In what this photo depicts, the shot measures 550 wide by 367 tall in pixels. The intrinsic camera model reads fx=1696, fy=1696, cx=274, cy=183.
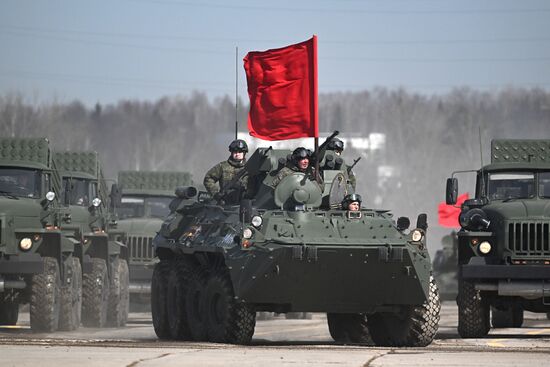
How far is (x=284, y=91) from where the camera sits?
2219 centimetres

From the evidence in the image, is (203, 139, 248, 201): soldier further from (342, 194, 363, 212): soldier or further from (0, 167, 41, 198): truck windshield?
(0, 167, 41, 198): truck windshield

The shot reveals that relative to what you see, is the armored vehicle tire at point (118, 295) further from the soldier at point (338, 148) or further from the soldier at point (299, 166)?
the soldier at point (299, 166)

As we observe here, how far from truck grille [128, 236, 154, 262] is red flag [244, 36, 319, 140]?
10.1 metres

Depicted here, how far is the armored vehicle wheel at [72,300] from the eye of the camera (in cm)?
2514

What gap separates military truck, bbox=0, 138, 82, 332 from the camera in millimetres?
23578

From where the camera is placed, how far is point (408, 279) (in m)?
18.7

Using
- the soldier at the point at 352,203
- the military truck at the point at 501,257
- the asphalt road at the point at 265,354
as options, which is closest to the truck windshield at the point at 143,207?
the military truck at the point at 501,257

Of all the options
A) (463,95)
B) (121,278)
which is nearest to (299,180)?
(121,278)

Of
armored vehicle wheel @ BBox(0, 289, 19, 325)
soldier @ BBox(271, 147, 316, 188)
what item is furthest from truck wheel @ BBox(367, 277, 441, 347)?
armored vehicle wheel @ BBox(0, 289, 19, 325)

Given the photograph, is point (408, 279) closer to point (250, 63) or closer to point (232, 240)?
point (232, 240)

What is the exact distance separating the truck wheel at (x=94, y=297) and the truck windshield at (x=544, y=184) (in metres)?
8.60

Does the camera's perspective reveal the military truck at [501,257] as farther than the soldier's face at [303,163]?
Yes

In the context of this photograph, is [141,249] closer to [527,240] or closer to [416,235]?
[527,240]

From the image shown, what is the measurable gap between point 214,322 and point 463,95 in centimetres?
8032
